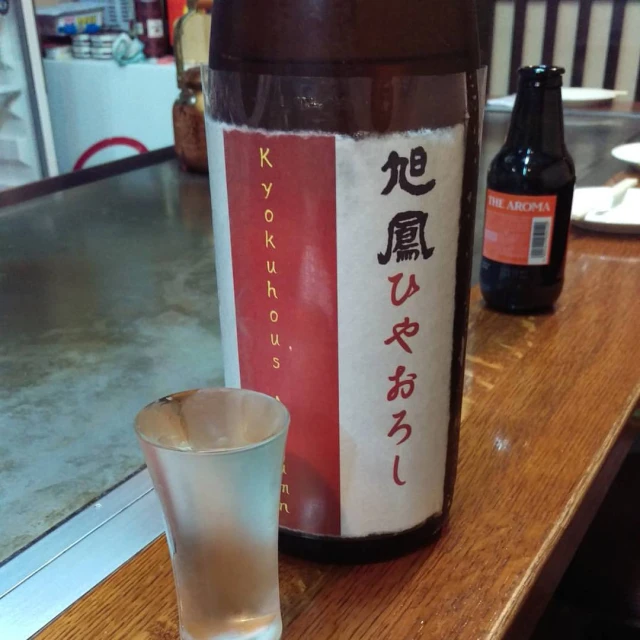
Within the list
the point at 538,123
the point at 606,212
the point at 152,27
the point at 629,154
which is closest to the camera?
the point at 538,123

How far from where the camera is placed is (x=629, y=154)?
1151mm

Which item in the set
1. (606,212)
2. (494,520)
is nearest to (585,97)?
(606,212)

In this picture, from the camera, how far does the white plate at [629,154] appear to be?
112 centimetres

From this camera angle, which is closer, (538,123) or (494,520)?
(494,520)

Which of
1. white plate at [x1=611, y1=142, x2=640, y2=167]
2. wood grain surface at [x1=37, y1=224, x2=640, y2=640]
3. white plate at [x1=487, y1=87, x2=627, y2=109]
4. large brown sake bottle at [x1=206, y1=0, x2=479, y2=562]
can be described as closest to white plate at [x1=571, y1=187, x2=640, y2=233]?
white plate at [x1=611, y1=142, x2=640, y2=167]

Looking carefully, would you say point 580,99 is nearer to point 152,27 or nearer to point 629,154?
point 629,154

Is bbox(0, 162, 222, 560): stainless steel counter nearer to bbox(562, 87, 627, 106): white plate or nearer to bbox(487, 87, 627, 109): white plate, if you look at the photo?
bbox(487, 87, 627, 109): white plate

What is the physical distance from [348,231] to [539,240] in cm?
41

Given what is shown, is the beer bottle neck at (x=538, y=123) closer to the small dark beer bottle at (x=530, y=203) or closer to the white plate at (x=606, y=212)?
the small dark beer bottle at (x=530, y=203)

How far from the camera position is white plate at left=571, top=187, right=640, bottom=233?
0.88m

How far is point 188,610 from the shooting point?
31cm

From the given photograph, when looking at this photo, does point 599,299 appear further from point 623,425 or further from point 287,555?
point 287,555

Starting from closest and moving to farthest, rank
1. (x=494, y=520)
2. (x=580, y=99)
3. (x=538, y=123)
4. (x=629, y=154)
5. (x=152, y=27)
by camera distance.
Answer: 1. (x=494, y=520)
2. (x=538, y=123)
3. (x=629, y=154)
4. (x=580, y=99)
5. (x=152, y=27)

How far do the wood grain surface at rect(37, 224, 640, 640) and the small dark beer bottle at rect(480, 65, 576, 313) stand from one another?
39 millimetres
